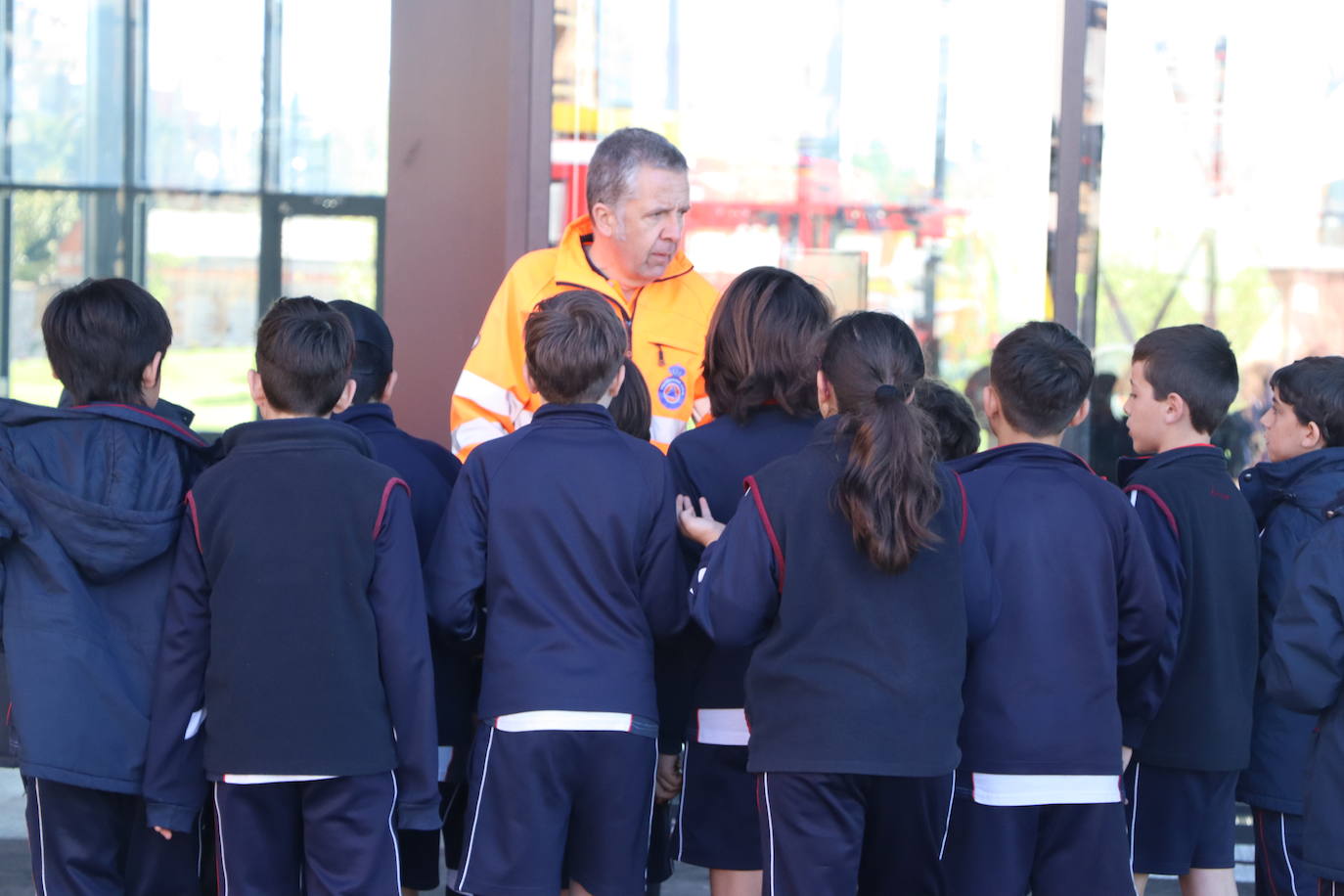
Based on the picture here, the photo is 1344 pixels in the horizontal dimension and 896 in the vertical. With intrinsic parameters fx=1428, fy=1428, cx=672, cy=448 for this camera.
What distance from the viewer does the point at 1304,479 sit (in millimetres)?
3307

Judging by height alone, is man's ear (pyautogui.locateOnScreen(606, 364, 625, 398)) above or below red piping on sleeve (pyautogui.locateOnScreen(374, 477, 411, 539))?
above

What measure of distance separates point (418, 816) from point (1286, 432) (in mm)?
2201

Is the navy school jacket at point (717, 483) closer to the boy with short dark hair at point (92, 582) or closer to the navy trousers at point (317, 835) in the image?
the navy trousers at point (317, 835)

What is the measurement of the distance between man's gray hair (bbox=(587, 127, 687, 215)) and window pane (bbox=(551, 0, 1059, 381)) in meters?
1.18

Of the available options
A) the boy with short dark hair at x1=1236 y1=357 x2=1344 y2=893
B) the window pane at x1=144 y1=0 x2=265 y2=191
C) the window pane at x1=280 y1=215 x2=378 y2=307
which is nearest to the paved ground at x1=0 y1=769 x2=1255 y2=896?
the boy with short dark hair at x1=1236 y1=357 x2=1344 y2=893

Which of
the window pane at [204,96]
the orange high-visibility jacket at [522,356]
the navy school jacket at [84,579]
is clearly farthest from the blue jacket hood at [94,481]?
the window pane at [204,96]

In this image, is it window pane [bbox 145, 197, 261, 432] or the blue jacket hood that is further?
window pane [bbox 145, 197, 261, 432]

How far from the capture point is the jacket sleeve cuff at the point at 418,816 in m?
2.77

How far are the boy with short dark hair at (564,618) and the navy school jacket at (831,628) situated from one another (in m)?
0.23

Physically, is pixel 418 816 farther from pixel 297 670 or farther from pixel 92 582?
pixel 92 582

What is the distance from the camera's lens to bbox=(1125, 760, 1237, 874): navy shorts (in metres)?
3.19

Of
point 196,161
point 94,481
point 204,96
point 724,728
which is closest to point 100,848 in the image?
point 94,481

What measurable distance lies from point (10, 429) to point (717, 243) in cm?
256

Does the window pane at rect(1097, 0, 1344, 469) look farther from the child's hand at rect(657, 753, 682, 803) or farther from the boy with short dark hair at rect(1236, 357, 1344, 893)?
the child's hand at rect(657, 753, 682, 803)
